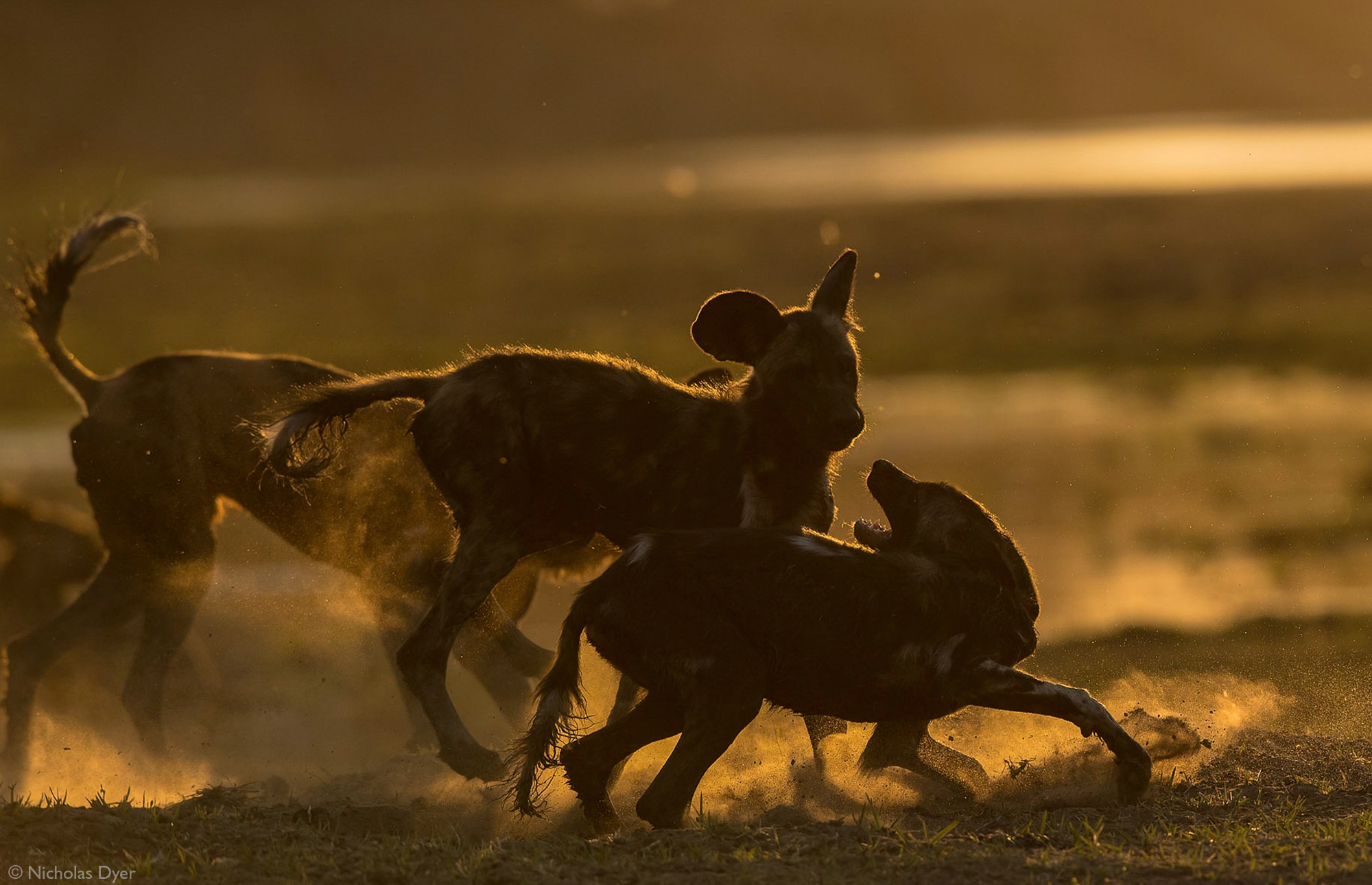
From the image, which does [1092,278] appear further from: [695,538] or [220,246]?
[695,538]

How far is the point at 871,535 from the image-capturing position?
5863 millimetres

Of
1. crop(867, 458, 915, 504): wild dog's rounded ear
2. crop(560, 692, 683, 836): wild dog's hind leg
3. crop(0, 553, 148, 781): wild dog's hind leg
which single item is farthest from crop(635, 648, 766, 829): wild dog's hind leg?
crop(0, 553, 148, 781): wild dog's hind leg

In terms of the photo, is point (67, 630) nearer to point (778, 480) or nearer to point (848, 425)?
point (778, 480)

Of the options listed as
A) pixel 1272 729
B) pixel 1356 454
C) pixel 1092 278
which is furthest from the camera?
pixel 1092 278

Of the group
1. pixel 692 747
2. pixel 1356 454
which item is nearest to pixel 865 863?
pixel 692 747

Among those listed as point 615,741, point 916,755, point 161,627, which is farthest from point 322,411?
point 916,755

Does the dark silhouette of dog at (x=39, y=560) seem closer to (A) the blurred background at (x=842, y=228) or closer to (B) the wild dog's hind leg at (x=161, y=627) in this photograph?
(A) the blurred background at (x=842, y=228)

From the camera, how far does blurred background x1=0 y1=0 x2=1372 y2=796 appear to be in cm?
1063

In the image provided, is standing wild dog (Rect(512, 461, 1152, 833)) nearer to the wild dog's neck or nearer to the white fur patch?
the white fur patch

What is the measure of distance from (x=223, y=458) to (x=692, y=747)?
2909mm

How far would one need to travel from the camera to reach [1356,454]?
1155 centimetres

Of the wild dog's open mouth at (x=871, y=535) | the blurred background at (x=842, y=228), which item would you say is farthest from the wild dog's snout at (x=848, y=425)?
the blurred background at (x=842, y=228)

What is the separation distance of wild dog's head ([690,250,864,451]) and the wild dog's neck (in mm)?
48

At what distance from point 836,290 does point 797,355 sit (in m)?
0.38
